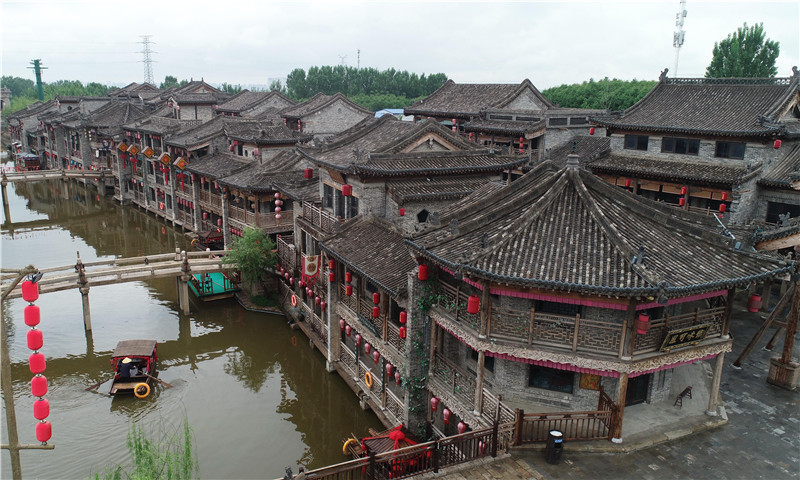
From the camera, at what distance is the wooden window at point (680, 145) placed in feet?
94.0

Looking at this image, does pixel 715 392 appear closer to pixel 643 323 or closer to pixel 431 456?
pixel 643 323

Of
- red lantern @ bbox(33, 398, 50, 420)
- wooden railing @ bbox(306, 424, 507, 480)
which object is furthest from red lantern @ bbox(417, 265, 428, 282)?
red lantern @ bbox(33, 398, 50, 420)

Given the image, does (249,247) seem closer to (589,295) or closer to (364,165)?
(364,165)

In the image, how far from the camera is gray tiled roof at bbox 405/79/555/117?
47.8 m

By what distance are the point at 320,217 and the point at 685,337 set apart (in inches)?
641

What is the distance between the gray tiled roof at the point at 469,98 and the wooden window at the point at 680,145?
1859 cm

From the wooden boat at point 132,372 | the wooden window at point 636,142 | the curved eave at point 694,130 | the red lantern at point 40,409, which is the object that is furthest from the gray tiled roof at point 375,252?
the wooden window at point 636,142

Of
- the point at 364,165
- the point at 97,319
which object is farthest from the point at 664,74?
the point at 97,319

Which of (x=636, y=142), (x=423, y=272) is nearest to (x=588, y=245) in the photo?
(x=423, y=272)

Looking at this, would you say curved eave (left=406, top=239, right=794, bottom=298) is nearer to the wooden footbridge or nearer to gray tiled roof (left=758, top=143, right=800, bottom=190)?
gray tiled roof (left=758, top=143, right=800, bottom=190)

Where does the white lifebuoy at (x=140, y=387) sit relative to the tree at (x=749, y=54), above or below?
below

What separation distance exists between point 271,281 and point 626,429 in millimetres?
21927

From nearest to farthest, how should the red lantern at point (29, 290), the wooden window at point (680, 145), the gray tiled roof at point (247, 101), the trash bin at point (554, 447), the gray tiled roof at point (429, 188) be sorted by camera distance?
the red lantern at point (29, 290) < the trash bin at point (554, 447) < the gray tiled roof at point (429, 188) < the wooden window at point (680, 145) < the gray tiled roof at point (247, 101)

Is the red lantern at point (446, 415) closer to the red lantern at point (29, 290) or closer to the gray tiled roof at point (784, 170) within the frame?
the red lantern at point (29, 290)
